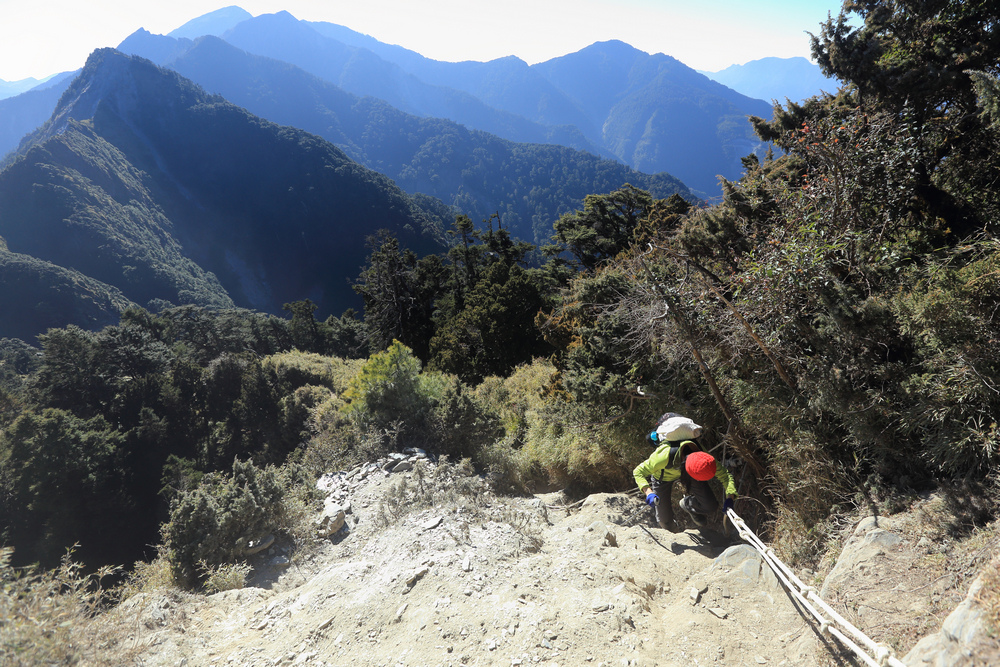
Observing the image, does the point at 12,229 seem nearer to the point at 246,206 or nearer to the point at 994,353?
the point at 246,206

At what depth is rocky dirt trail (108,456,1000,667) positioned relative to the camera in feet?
9.40

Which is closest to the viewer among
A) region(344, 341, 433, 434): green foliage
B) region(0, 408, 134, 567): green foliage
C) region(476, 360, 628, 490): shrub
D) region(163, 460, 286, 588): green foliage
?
region(163, 460, 286, 588): green foliage

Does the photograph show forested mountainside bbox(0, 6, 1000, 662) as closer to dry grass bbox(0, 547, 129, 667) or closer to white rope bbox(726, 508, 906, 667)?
dry grass bbox(0, 547, 129, 667)

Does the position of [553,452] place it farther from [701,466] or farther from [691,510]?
[701,466]

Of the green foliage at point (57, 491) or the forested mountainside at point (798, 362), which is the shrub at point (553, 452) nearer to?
the forested mountainside at point (798, 362)

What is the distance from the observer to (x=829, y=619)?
2701 mm

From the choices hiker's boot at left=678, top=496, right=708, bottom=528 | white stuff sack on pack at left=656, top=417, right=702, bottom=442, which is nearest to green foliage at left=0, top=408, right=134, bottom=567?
hiker's boot at left=678, top=496, right=708, bottom=528

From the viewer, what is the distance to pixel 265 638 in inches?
154

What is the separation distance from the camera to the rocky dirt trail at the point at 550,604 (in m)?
2.87

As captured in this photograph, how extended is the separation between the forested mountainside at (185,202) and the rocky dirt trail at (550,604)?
102 m

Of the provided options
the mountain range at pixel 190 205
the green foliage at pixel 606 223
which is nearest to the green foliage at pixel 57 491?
the green foliage at pixel 606 223

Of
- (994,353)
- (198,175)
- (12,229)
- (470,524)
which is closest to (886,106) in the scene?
(994,353)

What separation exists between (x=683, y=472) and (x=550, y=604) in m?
1.90

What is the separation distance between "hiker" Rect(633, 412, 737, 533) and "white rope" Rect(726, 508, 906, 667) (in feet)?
1.08
